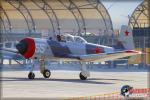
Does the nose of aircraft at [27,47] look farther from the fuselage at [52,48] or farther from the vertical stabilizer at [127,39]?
the vertical stabilizer at [127,39]

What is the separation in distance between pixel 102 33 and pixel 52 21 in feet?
16.9

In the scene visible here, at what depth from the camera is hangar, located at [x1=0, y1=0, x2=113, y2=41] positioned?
46.4 m

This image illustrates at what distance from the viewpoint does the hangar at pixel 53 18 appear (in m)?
46.4

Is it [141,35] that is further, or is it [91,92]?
Result: [141,35]

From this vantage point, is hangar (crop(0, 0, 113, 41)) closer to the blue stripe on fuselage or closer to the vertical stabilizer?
the vertical stabilizer

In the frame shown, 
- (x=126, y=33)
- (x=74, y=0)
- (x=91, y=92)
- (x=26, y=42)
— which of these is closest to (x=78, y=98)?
(x=91, y=92)

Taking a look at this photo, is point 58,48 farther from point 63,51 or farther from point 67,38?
point 67,38

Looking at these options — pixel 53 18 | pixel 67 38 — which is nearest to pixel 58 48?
pixel 67 38

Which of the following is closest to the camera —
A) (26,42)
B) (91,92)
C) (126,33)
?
(91,92)

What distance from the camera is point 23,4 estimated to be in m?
47.0

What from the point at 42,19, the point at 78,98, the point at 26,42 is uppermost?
the point at 42,19

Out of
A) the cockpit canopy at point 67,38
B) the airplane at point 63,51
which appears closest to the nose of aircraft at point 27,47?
the airplane at point 63,51

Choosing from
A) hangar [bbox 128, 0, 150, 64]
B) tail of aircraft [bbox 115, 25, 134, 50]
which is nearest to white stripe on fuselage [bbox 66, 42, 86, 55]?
tail of aircraft [bbox 115, 25, 134, 50]

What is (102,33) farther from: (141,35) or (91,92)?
(91,92)
